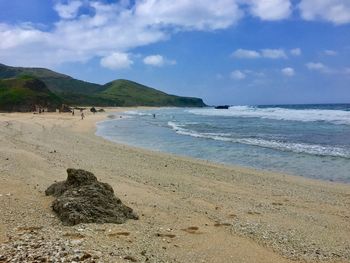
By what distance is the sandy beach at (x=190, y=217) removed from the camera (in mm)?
6977

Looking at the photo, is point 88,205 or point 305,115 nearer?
point 88,205

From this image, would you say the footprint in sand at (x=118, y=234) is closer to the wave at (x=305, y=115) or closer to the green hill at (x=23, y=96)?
the wave at (x=305, y=115)

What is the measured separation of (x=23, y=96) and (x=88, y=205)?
71.3 m

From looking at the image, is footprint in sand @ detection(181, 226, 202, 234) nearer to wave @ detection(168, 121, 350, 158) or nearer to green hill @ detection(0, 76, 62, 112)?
wave @ detection(168, 121, 350, 158)

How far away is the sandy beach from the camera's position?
6.98 meters

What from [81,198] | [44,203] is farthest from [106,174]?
[81,198]

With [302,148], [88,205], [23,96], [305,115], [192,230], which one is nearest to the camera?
[192,230]

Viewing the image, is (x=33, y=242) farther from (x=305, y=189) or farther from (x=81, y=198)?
(x=305, y=189)

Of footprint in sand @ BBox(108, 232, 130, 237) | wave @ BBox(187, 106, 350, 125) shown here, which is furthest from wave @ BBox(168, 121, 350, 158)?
wave @ BBox(187, 106, 350, 125)

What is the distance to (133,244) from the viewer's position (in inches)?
282

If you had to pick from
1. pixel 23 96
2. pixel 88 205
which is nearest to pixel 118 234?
pixel 88 205

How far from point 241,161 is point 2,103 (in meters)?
60.0

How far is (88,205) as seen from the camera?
28.0 ft

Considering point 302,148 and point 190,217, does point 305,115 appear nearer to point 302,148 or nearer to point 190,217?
point 302,148
